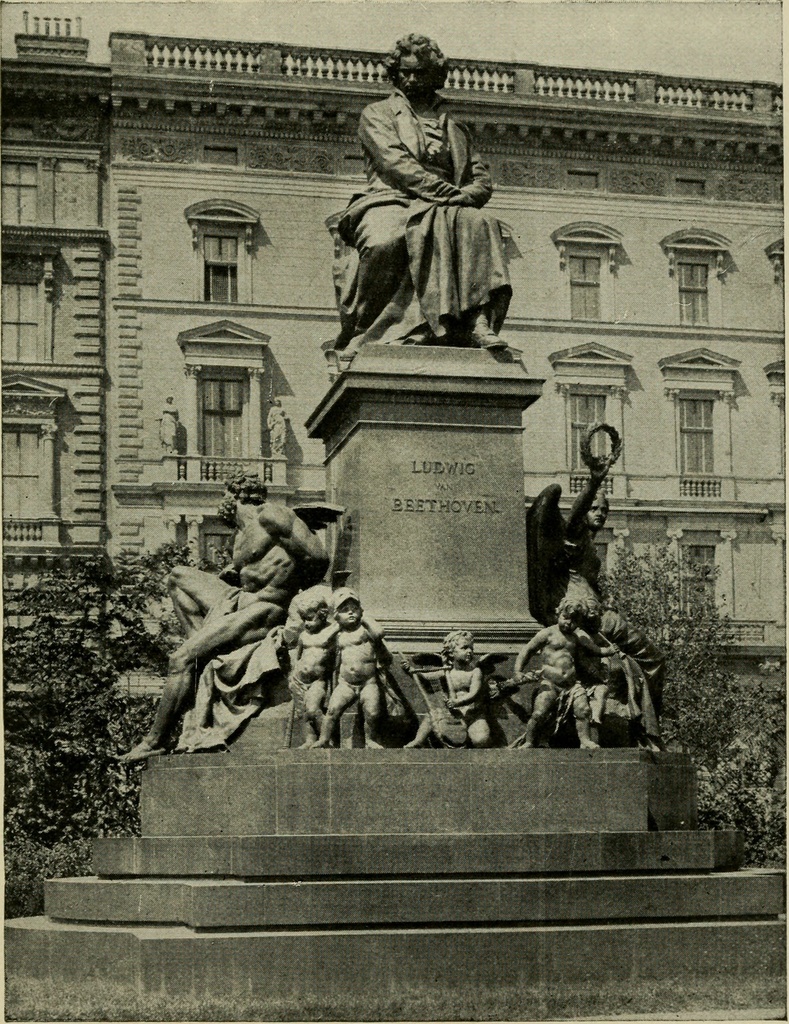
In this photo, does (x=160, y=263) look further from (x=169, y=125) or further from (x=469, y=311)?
(x=469, y=311)

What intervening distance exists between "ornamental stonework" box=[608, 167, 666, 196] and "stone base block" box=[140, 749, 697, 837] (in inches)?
1511

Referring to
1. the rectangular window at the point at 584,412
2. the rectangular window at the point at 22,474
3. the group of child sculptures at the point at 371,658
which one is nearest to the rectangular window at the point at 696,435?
the rectangular window at the point at 584,412

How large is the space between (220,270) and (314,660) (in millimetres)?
34591

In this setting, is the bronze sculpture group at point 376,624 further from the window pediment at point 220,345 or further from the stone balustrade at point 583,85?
the stone balustrade at point 583,85

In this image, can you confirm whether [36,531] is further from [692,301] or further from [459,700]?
[459,700]

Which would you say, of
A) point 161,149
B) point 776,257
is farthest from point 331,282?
point 776,257

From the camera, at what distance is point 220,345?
151 ft

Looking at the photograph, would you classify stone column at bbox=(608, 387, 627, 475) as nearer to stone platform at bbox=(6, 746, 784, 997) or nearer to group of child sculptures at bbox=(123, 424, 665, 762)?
group of child sculptures at bbox=(123, 424, 665, 762)

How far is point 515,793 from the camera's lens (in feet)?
40.5

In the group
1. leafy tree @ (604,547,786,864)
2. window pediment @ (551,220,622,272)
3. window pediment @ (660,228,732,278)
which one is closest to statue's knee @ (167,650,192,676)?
leafy tree @ (604,547,786,864)

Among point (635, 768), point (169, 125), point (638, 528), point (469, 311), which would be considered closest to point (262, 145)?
point (169, 125)

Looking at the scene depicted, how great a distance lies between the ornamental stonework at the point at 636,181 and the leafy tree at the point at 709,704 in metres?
11.1

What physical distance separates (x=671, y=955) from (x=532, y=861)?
3.51 feet

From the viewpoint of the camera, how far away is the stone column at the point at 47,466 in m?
44.0
